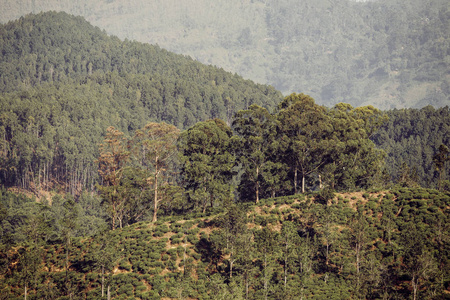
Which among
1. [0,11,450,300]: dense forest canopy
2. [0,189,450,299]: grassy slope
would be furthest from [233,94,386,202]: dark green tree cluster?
[0,189,450,299]: grassy slope

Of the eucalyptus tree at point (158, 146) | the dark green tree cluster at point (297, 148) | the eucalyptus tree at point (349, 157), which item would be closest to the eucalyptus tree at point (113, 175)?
the eucalyptus tree at point (158, 146)

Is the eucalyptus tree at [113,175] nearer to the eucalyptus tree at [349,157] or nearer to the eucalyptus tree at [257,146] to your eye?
the eucalyptus tree at [257,146]

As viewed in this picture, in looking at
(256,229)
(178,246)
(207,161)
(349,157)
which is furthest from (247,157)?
(178,246)

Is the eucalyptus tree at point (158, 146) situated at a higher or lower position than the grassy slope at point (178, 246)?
higher

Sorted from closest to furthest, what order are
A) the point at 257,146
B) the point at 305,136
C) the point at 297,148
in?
the point at 297,148 < the point at 257,146 < the point at 305,136

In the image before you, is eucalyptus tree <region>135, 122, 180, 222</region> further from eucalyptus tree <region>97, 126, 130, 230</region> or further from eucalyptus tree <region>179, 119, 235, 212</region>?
eucalyptus tree <region>97, 126, 130, 230</region>

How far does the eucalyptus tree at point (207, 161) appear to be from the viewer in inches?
3551

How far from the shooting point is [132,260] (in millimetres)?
76812

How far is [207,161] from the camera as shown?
90938 mm

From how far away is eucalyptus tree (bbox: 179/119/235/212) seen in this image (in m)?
90.2

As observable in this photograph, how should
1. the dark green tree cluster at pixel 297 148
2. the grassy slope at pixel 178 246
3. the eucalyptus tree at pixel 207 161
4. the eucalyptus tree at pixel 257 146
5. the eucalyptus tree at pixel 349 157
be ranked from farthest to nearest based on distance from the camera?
the eucalyptus tree at pixel 349 157 < the dark green tree cluster at pixel 297 148 < the eucalyptus tree at pixel 257 146 < the eucalyptus tree at pixel 207 161 < the grassy slope at pixel 178 246

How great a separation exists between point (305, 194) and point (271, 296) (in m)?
27.4

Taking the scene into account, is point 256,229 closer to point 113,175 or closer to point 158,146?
point 158,146

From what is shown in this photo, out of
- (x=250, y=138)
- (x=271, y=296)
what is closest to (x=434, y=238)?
(x=271, y=296)
